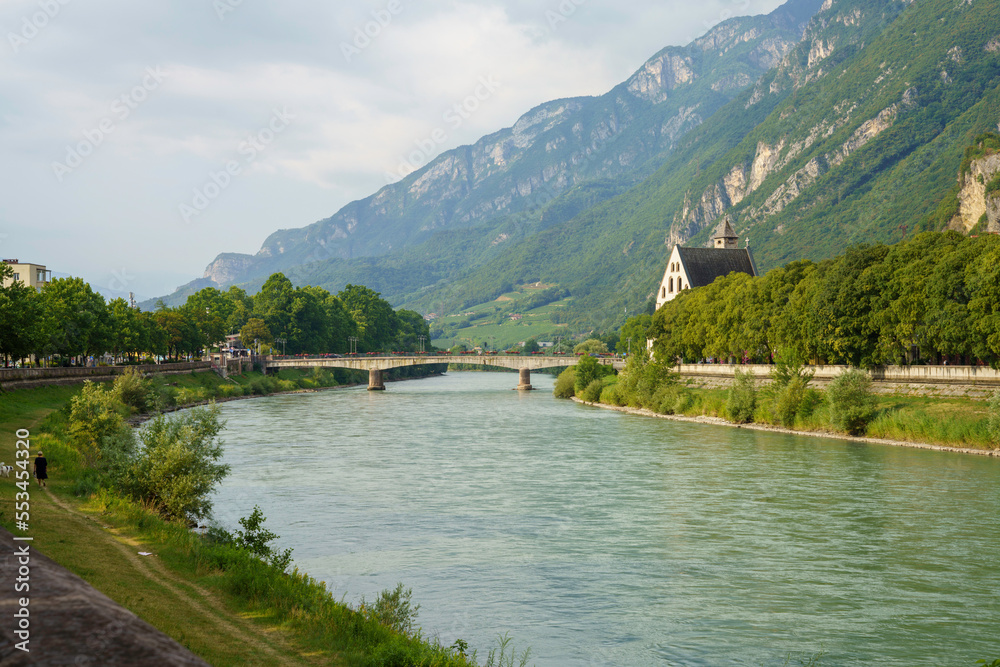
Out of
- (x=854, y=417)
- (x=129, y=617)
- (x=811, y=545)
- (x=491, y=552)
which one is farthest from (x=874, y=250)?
(x=129, y=617)

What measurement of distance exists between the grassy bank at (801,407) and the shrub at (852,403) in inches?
4.1

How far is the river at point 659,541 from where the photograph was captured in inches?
827

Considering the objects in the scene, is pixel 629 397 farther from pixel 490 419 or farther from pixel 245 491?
pixel 245 491

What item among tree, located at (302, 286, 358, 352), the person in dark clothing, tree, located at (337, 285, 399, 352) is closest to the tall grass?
the person in dark clothing

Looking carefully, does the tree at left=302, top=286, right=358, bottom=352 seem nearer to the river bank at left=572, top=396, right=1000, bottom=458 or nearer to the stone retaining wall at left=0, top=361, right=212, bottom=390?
the stone retaining wall at left=0, top=361, right=212, bottom=390

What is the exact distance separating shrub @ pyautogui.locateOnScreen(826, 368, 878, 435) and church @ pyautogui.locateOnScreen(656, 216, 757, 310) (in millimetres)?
75789

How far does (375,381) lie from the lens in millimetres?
137250

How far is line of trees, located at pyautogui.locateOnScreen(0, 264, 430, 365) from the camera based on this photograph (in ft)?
218

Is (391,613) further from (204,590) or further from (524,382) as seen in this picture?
(524,382)

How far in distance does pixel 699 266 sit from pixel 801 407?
3082 inches

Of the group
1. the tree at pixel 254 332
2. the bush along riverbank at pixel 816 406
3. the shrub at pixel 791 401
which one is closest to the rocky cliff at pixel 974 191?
the bush along riverbank at pixel 816 406

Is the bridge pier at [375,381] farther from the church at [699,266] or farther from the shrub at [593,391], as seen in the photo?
the church at [699,266]

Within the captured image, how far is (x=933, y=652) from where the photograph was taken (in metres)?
19.8

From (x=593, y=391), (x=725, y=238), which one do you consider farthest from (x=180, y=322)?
(x=725, y=238)
